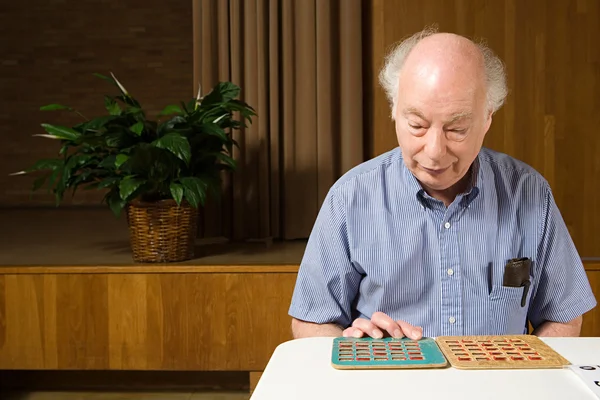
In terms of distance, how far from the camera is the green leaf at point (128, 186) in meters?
2.52

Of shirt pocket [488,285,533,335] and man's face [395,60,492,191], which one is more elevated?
man's face [395,60,492,191]

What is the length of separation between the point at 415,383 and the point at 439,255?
0.59 metres

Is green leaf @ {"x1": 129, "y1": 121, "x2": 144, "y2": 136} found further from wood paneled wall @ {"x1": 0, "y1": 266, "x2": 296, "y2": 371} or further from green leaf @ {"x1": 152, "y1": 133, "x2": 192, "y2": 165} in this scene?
wood paneled wall @ {"x1": 0, "y1": 266, "x2": 296, "y2": 371}

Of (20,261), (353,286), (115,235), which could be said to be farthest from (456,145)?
(115,235)

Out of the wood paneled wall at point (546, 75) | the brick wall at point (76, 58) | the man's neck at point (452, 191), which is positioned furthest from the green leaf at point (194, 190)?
the brick wall at point (76, 58)

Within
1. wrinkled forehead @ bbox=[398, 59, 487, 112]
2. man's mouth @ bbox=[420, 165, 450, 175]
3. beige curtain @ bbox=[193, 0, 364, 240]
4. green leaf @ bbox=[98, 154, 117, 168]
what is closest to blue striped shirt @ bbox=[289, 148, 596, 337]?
man's mouth @ bbox=[420, 165, 450, 175]

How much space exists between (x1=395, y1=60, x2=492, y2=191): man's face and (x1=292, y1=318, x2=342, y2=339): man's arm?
41 cm

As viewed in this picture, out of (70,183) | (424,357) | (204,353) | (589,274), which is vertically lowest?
(204,353)

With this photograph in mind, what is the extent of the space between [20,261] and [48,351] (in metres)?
0.38

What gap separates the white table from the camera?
3.05ft

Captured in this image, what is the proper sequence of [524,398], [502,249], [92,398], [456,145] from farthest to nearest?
[92,398] → [502,249] → [456,145] → [524,398]

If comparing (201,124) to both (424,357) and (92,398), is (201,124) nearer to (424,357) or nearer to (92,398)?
(92,398)

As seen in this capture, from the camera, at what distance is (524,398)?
0.92 metres

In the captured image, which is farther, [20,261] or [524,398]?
[20,261]
